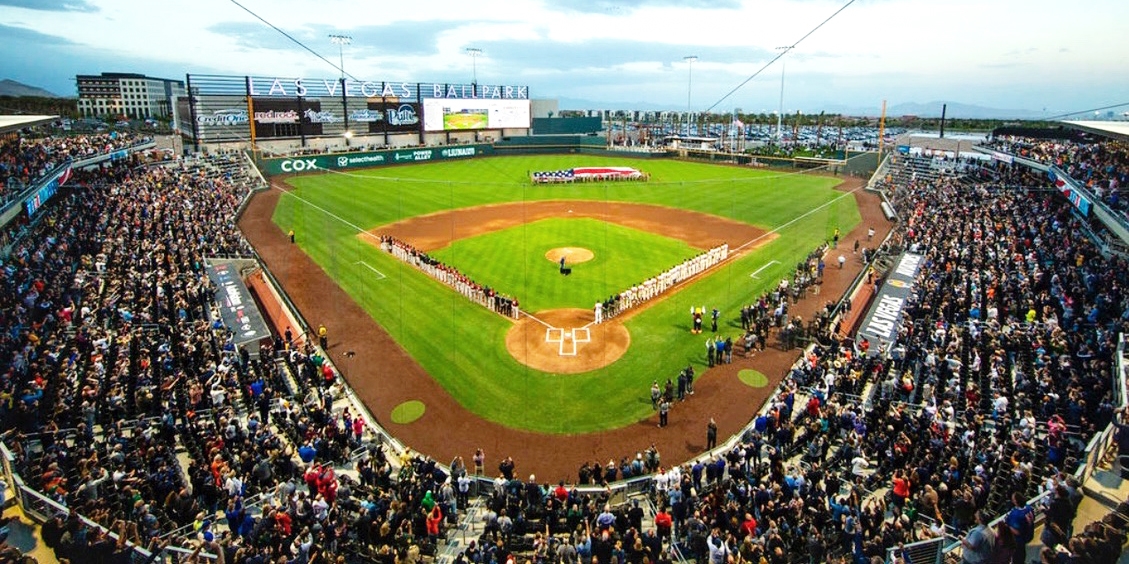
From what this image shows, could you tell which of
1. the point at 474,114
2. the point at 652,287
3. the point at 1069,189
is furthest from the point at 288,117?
the point at 1069,189

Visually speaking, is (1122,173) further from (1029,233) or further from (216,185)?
(216,185)

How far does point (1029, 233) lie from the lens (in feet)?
98.3

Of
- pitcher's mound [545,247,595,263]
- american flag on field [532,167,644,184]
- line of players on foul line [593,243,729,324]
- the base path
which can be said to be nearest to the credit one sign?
the base path

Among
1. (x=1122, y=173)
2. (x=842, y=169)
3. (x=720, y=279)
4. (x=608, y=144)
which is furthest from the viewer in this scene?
(x=608, y=144)

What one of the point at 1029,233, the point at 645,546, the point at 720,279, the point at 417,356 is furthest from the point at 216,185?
the point at 1029,233

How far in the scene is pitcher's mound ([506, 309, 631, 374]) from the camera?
21.4 m

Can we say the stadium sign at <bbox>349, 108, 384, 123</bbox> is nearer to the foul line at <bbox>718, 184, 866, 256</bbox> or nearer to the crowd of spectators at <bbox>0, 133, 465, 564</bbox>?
the crowd of spectators at <bbox>0, 133, 465, 564</bbox>

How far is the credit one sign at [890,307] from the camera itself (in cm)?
2153

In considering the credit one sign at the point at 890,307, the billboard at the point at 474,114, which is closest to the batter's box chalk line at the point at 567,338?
the credit one sign at the point at 890,307

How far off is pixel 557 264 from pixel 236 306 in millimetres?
15537

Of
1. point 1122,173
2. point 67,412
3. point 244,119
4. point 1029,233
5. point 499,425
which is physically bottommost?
point 499,425

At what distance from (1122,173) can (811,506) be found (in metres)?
28.1

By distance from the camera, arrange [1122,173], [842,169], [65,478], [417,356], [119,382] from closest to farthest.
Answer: [65,478] → [119,382] → [417,356] → [1122,173] → [842,169]

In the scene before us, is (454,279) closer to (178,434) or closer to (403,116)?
(178,434)
